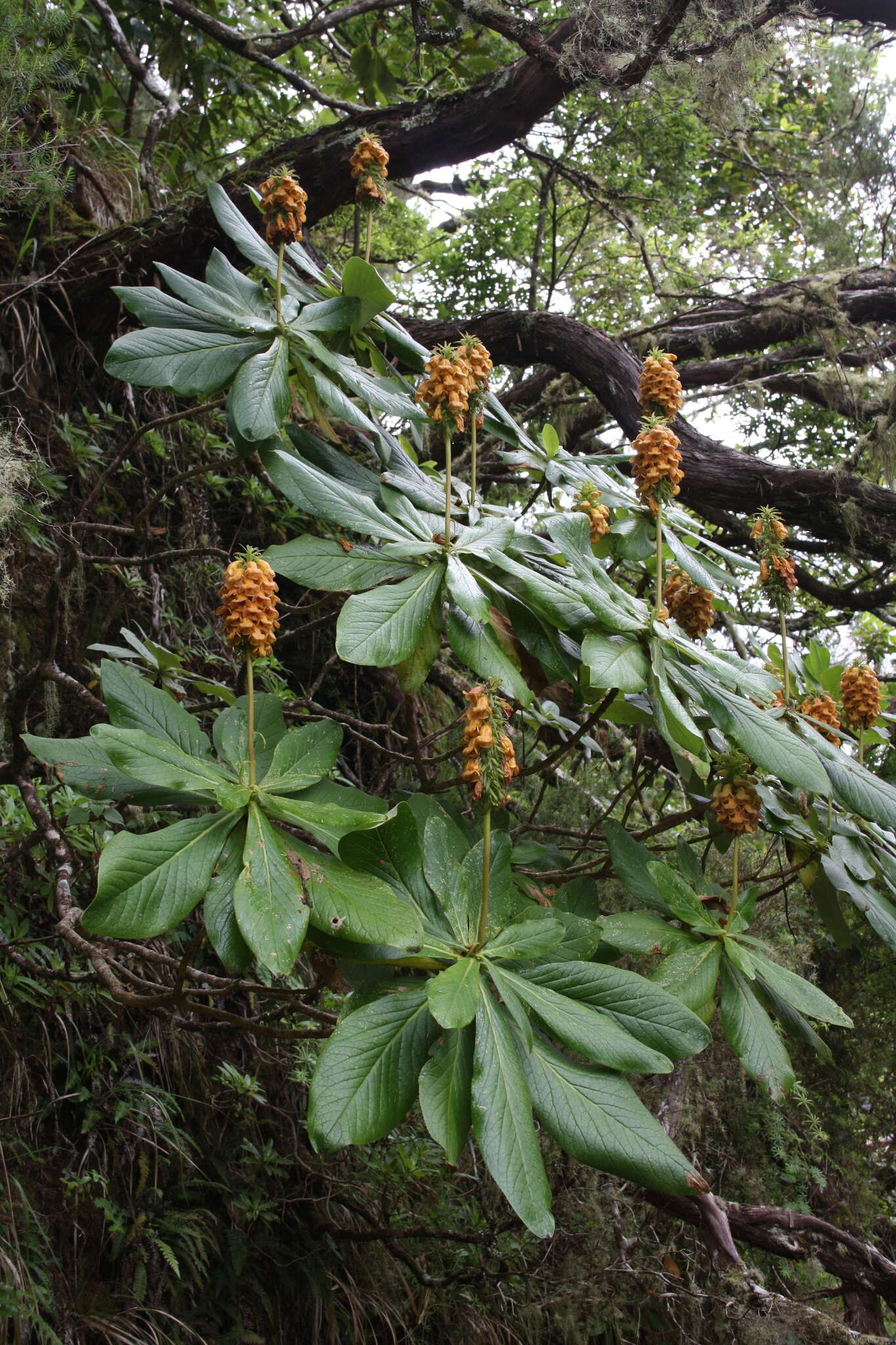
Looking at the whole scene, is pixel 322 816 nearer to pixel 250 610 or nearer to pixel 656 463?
pixel 250 610

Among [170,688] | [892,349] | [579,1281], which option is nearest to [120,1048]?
[170,688]

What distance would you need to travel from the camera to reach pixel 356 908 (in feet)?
3.08

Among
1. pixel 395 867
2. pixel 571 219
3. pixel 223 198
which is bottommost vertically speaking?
pixel 395 867

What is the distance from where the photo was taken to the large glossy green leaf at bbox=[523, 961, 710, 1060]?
1.01 metres

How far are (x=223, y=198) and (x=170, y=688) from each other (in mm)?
905

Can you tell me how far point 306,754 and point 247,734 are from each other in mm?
111

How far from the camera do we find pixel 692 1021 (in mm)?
1022

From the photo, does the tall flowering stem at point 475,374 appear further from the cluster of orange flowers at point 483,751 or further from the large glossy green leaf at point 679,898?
the large glossy green leaf at point 679,898

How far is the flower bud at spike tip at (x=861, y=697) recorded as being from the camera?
1.65 m

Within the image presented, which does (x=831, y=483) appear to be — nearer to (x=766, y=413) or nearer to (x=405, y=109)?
(x=405, y=109)

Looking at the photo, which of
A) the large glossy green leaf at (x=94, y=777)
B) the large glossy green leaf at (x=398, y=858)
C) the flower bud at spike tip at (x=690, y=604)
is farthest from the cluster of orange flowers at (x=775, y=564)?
the large glossy green leaf at (x=94, y=777)

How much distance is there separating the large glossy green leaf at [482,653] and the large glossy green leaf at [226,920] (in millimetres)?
343

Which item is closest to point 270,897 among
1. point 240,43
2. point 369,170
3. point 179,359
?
Result: point 179,359

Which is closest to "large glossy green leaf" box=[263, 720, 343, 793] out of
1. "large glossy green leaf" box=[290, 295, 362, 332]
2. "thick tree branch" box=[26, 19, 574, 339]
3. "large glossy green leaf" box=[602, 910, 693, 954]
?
"large glossy green leaf" box=[602, 910, 693, 954]
